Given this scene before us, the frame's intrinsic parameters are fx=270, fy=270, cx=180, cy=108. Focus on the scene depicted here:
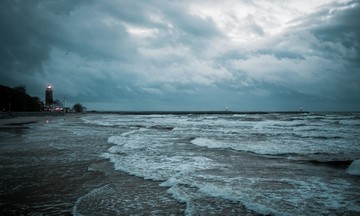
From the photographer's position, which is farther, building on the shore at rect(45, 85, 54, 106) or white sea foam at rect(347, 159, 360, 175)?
building on the shore at rect(45, 85, 54, 106)

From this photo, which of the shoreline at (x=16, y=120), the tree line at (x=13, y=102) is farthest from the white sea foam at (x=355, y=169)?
the tree line at (x=13, y=102)

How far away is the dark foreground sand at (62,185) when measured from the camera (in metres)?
5.09

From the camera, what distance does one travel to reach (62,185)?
667 cm

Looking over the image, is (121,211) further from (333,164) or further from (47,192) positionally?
(333,164)

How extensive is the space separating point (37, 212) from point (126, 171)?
3.73 meters

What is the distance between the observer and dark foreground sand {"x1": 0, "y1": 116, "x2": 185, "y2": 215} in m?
5.09

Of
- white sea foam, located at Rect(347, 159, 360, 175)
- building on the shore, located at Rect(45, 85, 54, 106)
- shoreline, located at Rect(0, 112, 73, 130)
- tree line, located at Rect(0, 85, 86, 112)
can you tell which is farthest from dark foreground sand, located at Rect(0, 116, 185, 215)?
building on the shore, located at Rect(45, 85, 54, 106)

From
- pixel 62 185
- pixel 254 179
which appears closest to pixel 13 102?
pixel 62 185

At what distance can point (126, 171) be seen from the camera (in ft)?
27.8

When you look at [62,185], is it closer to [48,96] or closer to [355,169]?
[355,169]

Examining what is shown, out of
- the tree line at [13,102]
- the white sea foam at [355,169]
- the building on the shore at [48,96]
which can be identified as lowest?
the white sea foam at [355,169]

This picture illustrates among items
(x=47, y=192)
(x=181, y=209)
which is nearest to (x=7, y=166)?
(x=47, y=192)

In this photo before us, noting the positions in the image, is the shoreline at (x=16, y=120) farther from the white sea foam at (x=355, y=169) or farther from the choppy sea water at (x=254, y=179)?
the white sea foam at (x=355, y=169)

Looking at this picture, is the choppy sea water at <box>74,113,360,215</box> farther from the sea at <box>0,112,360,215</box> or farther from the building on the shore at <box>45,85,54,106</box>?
the building on the shore at <box>45,85,54,106</box>
